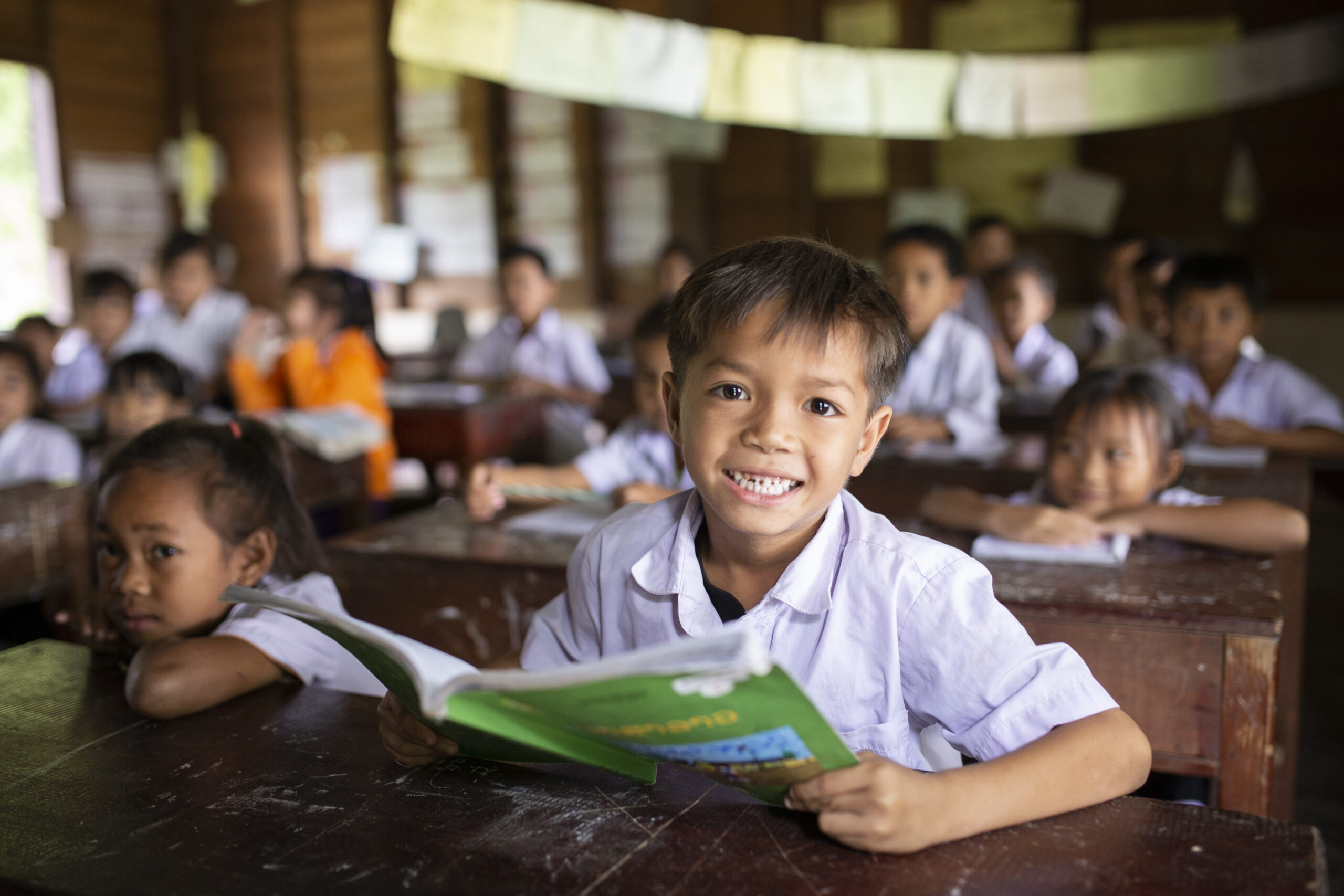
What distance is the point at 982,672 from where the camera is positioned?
2.87 ft

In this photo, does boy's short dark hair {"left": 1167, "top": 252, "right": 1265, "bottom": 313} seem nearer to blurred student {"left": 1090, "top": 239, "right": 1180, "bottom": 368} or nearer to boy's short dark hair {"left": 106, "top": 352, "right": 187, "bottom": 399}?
blurred student {"left": 1090, "top": 239, "right": 1180, "bottom": 368}

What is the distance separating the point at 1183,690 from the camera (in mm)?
1335

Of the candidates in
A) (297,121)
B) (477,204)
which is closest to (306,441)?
(477,204)

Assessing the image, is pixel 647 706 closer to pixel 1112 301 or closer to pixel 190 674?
pixel 190 674

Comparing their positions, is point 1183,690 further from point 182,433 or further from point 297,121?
point 297,121

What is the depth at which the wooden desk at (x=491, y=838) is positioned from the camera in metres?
0.70

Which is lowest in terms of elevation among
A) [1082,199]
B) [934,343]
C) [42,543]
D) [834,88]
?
[42,543]

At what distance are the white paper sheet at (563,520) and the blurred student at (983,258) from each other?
11.3 feet

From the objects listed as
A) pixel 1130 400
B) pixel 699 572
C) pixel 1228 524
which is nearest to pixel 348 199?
pixel 1130 400

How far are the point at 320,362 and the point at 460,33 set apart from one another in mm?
1258

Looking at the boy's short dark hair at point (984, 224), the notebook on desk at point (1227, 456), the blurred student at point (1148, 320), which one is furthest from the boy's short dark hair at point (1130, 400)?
the boy's short dark hair at point (984, 224)

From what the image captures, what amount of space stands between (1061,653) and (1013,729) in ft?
0.24

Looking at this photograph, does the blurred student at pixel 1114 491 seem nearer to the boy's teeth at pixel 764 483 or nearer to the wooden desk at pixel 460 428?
the boy's teeth at pixel 764 483

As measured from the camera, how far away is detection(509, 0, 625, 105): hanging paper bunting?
3.74 m
